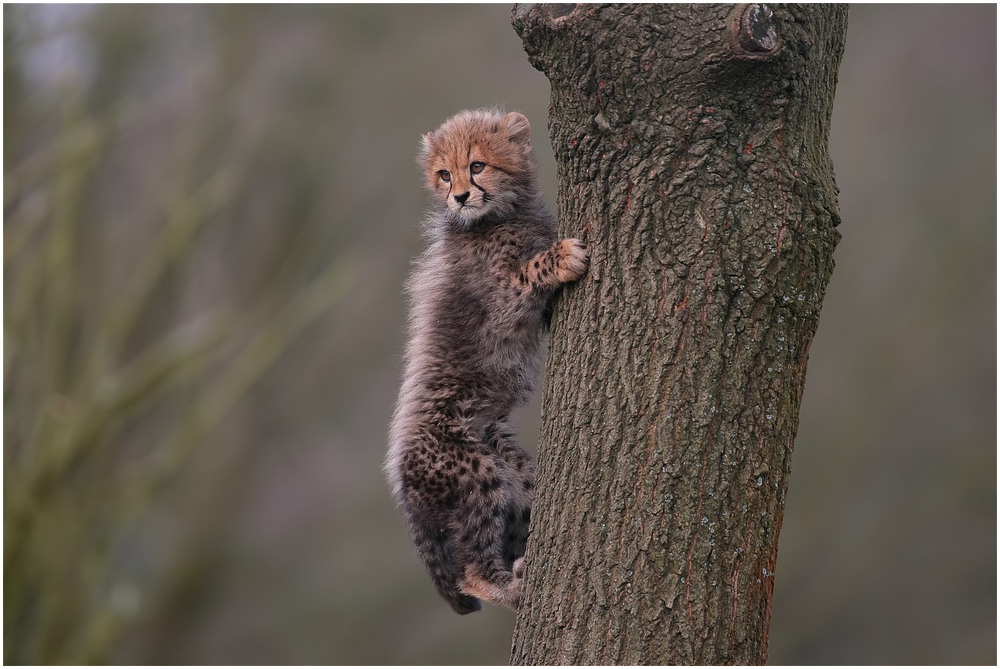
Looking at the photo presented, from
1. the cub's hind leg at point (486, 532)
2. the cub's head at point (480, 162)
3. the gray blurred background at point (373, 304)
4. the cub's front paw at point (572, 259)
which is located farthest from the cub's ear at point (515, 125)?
the gray blurred background at point (373, 304)

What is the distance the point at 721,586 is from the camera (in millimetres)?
3041

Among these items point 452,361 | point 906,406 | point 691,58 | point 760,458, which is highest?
point 906,406

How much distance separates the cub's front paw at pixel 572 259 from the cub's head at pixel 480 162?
94cm

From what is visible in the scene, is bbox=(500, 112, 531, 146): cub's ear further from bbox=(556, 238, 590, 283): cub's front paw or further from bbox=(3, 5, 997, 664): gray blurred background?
bbox=(3, 5, 997, 664): gray blurred background

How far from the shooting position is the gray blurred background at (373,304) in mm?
9930

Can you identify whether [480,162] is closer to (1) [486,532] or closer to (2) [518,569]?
(1) [486,532]

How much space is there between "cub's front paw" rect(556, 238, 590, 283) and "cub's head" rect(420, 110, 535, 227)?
3.08 feet

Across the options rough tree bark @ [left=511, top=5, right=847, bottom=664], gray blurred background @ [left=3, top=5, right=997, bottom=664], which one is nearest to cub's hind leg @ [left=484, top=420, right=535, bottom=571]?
A: rough tree bark @ [left=511, top=5, right=847, bottom=664]

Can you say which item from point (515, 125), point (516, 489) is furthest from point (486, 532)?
point (515, 125)

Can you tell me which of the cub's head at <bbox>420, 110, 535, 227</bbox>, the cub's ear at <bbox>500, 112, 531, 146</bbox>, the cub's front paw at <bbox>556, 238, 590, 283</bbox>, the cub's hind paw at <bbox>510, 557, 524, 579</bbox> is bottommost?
the cub's hind paw at <bbox>510, 557, 524, 579</bbox>

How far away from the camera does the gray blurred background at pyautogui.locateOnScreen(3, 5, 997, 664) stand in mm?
9930

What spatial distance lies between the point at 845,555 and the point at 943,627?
5.75ft

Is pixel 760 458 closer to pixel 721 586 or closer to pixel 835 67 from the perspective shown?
pixel 721 586

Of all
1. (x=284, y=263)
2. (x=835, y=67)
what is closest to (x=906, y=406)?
(x=284, y=263)
